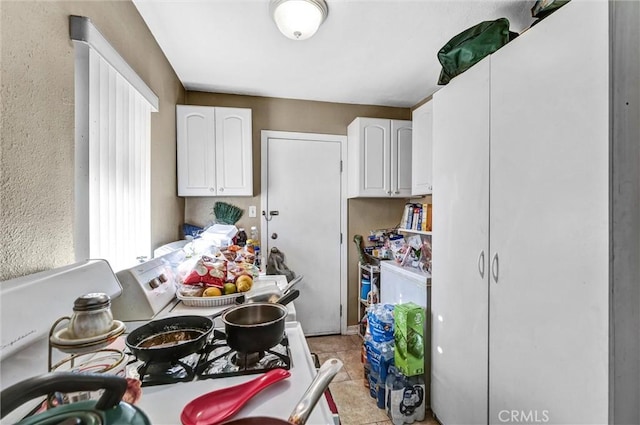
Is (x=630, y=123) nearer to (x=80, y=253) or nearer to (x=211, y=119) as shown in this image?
(x=80, y=253)

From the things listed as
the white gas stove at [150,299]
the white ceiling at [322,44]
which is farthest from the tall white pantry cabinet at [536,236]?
the white gas stove at [150,299]

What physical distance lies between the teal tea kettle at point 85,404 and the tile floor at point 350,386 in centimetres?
174

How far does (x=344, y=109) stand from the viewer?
303cm

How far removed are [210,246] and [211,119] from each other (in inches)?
47.3

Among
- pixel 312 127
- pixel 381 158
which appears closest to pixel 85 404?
pixel 381 158

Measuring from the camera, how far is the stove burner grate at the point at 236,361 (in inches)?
30.0

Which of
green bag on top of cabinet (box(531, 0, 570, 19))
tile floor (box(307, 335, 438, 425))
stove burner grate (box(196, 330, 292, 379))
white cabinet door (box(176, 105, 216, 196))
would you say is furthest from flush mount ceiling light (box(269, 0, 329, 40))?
tile floor (box(307, 335, 438, 425))

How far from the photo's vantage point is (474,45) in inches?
57.7

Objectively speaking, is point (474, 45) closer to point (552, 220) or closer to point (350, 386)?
point (552, 220)

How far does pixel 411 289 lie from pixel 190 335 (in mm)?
1582

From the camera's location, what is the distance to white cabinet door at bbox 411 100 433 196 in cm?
230

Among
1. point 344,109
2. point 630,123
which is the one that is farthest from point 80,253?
point 344,109

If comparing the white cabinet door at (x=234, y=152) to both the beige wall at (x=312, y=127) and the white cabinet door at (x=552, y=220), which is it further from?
the white cabinet door at (x=552, y=220)

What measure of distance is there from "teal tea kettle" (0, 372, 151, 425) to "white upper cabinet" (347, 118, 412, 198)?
2.51 metres
